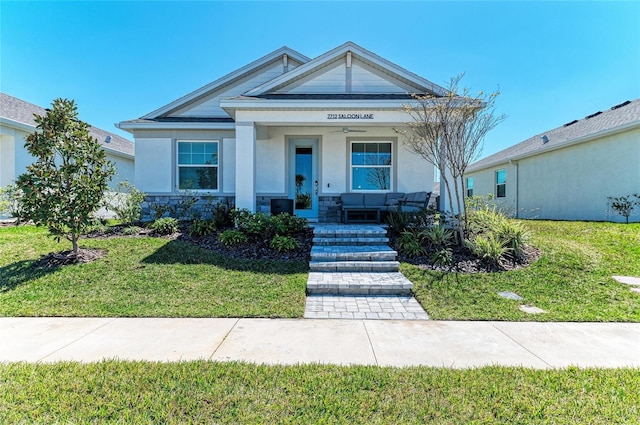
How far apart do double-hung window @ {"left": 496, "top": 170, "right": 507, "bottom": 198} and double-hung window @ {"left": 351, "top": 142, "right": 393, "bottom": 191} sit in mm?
11555

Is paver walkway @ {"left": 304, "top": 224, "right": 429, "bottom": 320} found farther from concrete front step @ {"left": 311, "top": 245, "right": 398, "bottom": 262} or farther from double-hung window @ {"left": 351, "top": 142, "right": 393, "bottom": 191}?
double-hung window @ {"left": 351, "top": 142, "right": 393, "bottom": 191}

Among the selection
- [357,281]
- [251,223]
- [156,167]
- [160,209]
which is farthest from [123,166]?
[357,281]

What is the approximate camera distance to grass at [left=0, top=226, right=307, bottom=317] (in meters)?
4.38

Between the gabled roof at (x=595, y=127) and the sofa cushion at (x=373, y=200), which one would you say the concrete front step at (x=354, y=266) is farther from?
the gabled roof at (x=595, y=127)

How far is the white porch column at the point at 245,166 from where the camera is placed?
825 cm

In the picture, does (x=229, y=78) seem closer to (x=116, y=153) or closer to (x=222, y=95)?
(x=222, y=95)

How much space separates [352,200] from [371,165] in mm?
1538

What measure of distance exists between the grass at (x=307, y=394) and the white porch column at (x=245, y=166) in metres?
5.73

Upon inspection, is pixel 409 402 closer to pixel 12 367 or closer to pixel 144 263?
pixel 12 367

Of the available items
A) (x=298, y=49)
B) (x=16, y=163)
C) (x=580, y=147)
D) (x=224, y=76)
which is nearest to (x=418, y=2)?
(x=298, y=49)

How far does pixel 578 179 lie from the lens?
13297 mm

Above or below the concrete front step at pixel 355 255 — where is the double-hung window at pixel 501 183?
above

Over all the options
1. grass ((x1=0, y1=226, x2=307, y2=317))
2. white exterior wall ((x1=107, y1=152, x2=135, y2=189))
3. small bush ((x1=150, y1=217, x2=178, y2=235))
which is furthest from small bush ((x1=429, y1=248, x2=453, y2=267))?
white exterior wall ((x1=107, y1=152, x2=135, y2=189))

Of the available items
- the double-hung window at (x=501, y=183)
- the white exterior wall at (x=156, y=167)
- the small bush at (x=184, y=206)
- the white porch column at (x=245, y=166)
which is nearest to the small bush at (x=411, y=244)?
the white porch column at (x=245, y=166)
